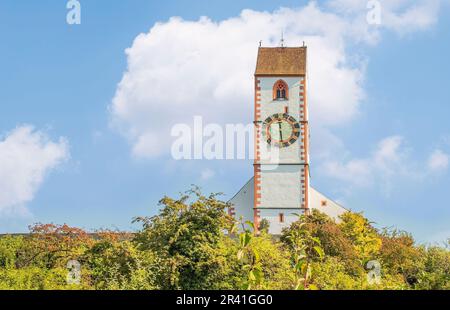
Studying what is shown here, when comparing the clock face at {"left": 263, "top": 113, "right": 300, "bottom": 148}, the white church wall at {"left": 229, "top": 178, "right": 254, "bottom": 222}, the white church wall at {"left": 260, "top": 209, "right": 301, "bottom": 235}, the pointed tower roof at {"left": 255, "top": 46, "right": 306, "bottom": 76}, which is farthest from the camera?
the pointed tower roof at {"left": 255, "top": 46, "right": 306, "bottom": 76}

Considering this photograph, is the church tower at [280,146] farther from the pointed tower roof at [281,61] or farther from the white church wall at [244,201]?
the white church wall at [244,201]

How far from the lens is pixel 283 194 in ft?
160

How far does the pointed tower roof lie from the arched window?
27.2 inches

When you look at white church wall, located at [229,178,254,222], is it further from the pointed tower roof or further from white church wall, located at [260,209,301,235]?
the pointed tower roof

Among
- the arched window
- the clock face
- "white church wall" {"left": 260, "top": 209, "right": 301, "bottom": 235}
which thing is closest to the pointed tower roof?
the arched window

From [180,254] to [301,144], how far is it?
30973mm

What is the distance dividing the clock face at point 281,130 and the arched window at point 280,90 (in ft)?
4.34

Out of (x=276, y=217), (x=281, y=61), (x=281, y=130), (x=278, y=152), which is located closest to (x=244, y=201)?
(x=276, y=217)

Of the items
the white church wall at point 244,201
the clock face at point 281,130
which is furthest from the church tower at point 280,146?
the white church wall at point 244,201

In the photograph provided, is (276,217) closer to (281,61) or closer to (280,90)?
(280,90)

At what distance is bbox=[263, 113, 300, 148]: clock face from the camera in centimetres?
4906
